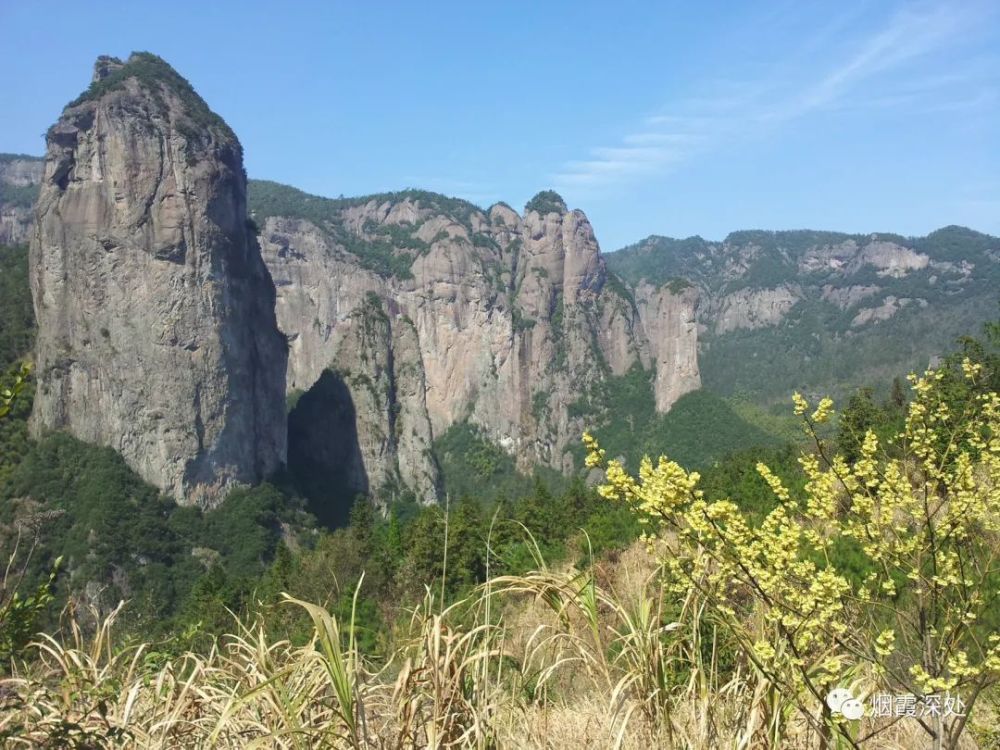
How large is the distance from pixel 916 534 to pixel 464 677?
2.55 meters

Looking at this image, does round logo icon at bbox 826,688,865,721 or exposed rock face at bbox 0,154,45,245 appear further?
exposed rock face at bbox 0,154,45,245

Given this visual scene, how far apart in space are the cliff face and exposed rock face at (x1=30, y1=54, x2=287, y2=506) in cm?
4103

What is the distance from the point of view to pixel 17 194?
14625 cm

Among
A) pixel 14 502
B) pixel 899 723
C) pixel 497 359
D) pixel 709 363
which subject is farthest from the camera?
pixel 709 363

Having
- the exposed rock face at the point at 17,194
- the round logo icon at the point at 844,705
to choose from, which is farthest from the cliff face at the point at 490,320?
the round logo icon at the point at 844,705

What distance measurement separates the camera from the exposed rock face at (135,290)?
65375 mm

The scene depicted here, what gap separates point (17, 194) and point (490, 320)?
88680 millimetres

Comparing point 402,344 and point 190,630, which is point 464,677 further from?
point 402,344

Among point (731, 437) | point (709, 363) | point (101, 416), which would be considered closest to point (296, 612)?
point (101, 416)

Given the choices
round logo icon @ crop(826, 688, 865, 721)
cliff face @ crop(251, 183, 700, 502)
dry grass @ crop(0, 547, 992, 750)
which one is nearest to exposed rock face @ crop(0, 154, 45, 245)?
cliff face @ crop(251, 183, 700, 502)

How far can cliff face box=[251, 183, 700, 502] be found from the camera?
4724 inches

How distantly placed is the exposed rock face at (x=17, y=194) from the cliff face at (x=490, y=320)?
3933cm

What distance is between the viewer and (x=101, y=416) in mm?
66938

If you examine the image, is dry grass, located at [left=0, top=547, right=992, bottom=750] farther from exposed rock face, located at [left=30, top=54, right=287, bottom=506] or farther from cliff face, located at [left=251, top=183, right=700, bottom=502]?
cliff face, located at [left=251, top=183, right=700, bottom=502]
